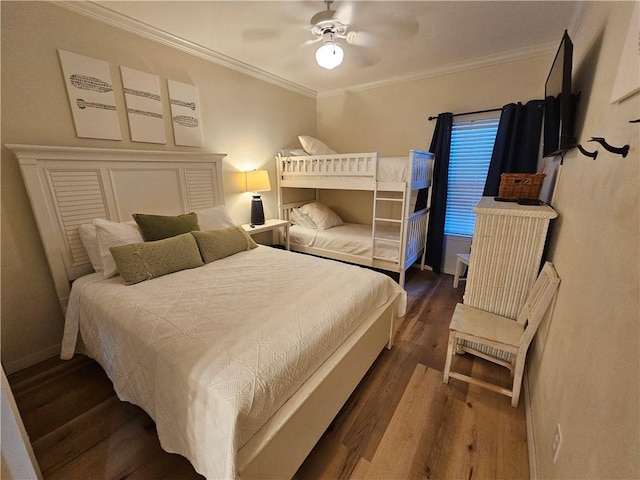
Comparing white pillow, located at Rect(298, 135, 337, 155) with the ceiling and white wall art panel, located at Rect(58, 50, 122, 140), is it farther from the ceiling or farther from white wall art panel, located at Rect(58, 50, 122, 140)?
white wall art panel, located at Rect(58, 50, 122, 140)

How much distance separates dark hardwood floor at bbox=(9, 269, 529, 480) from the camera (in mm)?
1254

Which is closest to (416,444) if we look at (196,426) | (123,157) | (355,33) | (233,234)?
(196,426)

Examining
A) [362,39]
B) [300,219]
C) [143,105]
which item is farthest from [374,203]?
Answer: [143,105]

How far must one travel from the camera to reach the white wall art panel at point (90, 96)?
192 cm

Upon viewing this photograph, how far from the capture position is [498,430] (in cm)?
144

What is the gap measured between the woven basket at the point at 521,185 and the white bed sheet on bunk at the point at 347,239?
1.19 meters

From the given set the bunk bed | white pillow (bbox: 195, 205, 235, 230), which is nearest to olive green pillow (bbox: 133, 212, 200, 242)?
white pillow (bbox: 195, 205, 235, 230)

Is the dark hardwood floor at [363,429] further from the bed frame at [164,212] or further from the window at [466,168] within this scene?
the window at [466,168]

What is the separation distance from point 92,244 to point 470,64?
404 centimetres

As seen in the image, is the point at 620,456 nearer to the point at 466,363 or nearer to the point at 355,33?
the point at 466,363

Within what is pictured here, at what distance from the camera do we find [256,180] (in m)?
3.22

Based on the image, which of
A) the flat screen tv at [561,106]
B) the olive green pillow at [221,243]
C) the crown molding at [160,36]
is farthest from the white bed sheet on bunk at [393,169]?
the crown molding at [160,36]

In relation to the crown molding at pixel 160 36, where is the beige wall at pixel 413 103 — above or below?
below

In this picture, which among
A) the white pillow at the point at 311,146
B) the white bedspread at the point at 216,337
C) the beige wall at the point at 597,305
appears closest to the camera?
the beige wall at the point at 597,305
